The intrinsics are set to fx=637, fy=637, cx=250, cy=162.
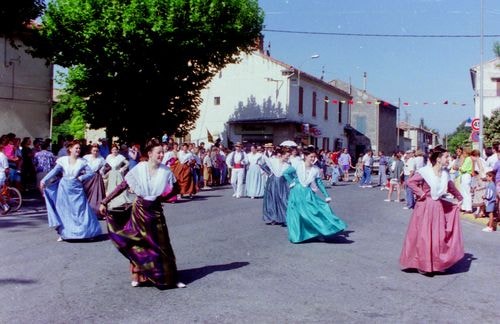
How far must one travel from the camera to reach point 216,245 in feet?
33.3

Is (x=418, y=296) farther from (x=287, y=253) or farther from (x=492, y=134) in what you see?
(x=492, y=134)

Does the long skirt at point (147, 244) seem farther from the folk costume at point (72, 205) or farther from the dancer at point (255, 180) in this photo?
the dancer at point (255, 180)

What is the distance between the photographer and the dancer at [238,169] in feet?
68.2

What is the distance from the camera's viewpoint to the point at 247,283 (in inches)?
288

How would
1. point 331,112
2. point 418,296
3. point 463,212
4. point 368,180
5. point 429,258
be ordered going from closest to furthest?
point 418,296
point 429,258
point 463,212
point 368,180
point 331,112

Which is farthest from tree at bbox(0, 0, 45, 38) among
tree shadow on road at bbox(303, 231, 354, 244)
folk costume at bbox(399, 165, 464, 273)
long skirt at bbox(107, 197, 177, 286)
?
folk costume at bbox(399, 165, 464, 273)

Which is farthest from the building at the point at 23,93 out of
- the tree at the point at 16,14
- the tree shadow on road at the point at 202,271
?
the tree shadow on road at the point at 202,271

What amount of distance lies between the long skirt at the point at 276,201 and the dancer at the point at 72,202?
420cm

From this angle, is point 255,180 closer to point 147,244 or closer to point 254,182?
point 254,182

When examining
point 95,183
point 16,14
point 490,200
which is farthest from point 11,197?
point 490,200

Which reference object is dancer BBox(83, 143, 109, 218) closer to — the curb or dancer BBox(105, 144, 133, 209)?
dancer BBox(105, 144, 133, 209)

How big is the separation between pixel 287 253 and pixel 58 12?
18.0m

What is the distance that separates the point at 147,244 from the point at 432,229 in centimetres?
366

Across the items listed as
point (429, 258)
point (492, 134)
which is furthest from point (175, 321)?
point (492, 134)
